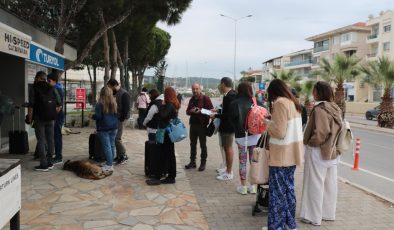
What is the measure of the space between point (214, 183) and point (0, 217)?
459 centimetres

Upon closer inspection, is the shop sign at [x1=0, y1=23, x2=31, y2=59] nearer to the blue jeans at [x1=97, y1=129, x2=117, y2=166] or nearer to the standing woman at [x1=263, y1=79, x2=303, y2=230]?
the blue jeans at [x1=97, y1=129, x2=117, y2=166]

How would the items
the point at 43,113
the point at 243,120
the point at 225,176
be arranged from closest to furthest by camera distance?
the point at 243,120
the point at 43,113
the point at 225,176

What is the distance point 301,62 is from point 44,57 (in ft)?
264

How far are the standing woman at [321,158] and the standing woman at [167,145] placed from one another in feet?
8.24

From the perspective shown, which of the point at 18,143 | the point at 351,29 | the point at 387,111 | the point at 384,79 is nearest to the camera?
the point at 18,143

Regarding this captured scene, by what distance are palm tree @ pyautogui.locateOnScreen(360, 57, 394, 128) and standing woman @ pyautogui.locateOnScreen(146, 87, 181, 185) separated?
21985 mm

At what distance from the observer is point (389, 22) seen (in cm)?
5253

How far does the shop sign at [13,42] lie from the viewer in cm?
657

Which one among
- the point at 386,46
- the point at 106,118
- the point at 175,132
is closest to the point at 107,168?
the point at 106,118

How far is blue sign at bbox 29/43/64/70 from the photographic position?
9.16 m

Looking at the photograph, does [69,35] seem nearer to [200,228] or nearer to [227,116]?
[227,116]

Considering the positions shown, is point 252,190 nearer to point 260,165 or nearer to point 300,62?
point 260,165

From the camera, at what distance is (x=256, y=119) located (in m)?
6.11

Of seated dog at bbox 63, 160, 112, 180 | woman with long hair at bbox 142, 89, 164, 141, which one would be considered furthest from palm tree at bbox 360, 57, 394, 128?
seated dog at bbox 63, 160, 112, 180
